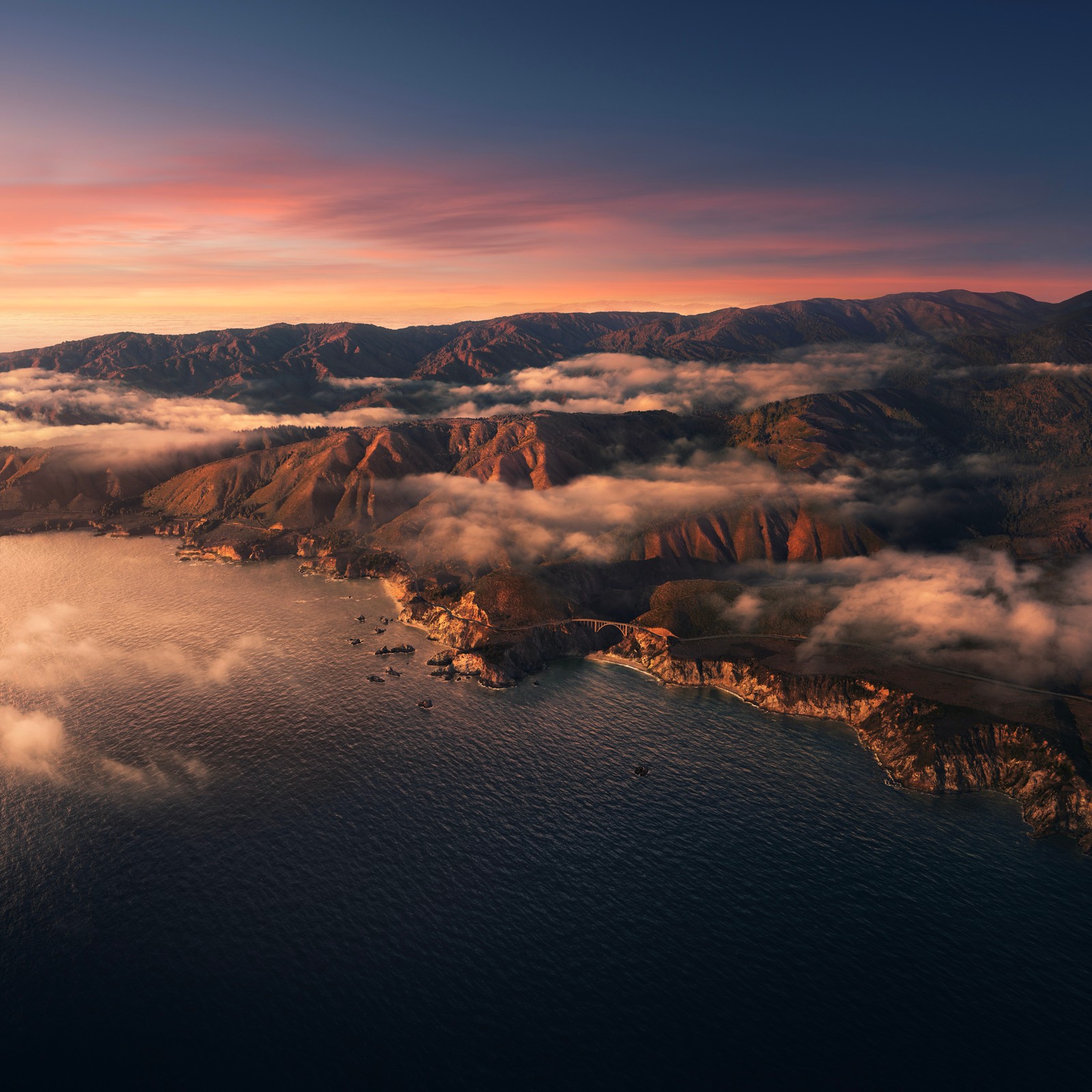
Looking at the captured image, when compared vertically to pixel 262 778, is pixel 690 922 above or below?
below

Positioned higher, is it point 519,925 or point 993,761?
point 993,761

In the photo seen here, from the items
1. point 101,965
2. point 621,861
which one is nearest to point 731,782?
point 621,861

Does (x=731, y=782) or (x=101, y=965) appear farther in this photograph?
(x=731, y=782)

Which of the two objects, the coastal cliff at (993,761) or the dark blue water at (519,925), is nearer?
the dark blue water at (519,925)

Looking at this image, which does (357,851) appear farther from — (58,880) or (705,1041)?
(705,1041)

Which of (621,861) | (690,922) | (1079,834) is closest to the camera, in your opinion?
(690,922)

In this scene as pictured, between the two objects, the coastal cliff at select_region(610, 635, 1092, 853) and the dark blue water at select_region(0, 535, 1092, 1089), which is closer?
the dark blue water at select_region(0, 535, 1092, 1089)

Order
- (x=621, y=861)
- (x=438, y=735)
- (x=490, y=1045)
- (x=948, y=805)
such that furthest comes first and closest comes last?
1. (x=438, y=735)
2. (x=948, y=805)
3. (x=621, y=861)
4. (x=490, y=1045)

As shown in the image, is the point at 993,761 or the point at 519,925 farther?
the point at 993,761
